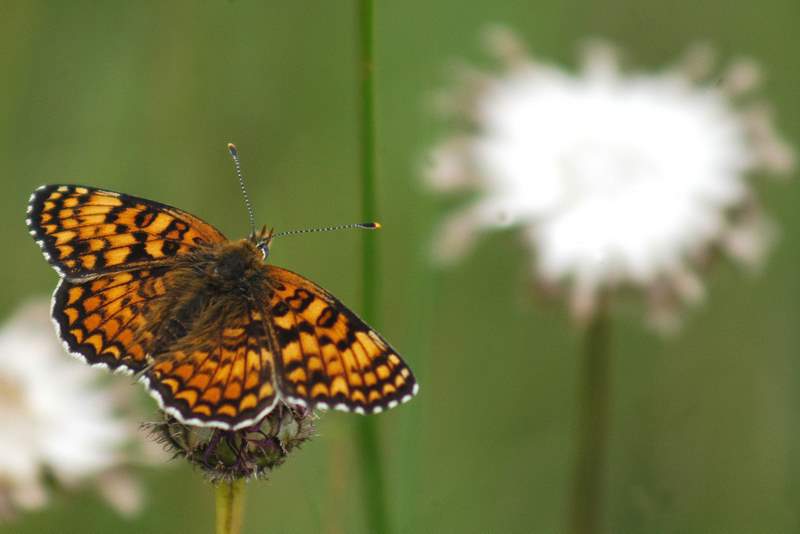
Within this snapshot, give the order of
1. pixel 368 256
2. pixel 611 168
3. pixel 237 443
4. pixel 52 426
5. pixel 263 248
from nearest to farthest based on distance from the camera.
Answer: pixel 237 443
pixel 368 256
pixel 263 248
pixel 52 426
pixel 611 168

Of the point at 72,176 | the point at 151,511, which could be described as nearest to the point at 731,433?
the point at 151,511

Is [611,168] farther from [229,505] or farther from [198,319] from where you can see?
[229,505]

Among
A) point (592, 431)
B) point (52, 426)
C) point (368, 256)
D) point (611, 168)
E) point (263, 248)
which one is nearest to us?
point (368, 256)

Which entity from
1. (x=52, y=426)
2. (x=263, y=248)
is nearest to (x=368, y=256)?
(x=263, y=248)

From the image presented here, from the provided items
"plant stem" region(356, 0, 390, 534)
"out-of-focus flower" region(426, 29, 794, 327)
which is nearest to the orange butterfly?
"plant stem" region(356, 0, 390, 534)

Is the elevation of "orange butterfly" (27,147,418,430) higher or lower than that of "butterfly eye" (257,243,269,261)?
lower

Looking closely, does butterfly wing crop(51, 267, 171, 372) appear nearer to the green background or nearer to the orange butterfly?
the orange butterfly
